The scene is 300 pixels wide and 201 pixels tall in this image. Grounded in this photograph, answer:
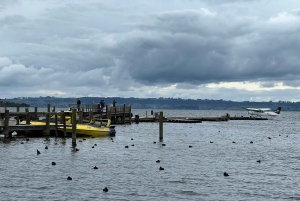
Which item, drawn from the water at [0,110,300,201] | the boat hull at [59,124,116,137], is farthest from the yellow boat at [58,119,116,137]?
the water at [0,110,300,201]

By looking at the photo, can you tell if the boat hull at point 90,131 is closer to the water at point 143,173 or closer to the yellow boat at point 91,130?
the yellow boat at point 91,130

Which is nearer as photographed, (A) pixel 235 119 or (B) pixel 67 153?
(B) pixel 67 153

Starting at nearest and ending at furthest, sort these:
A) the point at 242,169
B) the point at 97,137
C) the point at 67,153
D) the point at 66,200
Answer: the point at 66,200 < the point at 242,169 < the point at 67,153 < the point at 97,137

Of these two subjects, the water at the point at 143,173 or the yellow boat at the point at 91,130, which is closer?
the water at the point at 143,173

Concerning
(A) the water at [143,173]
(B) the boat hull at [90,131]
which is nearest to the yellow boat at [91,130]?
(B) the boat hull at [90,131]

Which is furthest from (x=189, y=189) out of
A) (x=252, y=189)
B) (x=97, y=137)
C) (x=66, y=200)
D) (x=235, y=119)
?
(x=235, y=119)

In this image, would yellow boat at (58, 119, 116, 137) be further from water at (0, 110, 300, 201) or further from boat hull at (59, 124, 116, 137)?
water at (0, 110, 300, 201)

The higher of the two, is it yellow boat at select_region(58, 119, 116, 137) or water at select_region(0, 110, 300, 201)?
yellow boat at select_region(58, 119, 116, 137)

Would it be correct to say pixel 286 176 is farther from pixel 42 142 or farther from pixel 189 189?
pixel 42 142

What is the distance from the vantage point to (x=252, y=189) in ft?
84.3

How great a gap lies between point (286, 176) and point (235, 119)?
10353 centimetres

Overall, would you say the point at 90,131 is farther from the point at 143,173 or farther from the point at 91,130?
the point at 143,173

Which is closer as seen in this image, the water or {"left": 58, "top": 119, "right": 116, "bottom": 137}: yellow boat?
the water

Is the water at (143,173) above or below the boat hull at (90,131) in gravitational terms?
below
